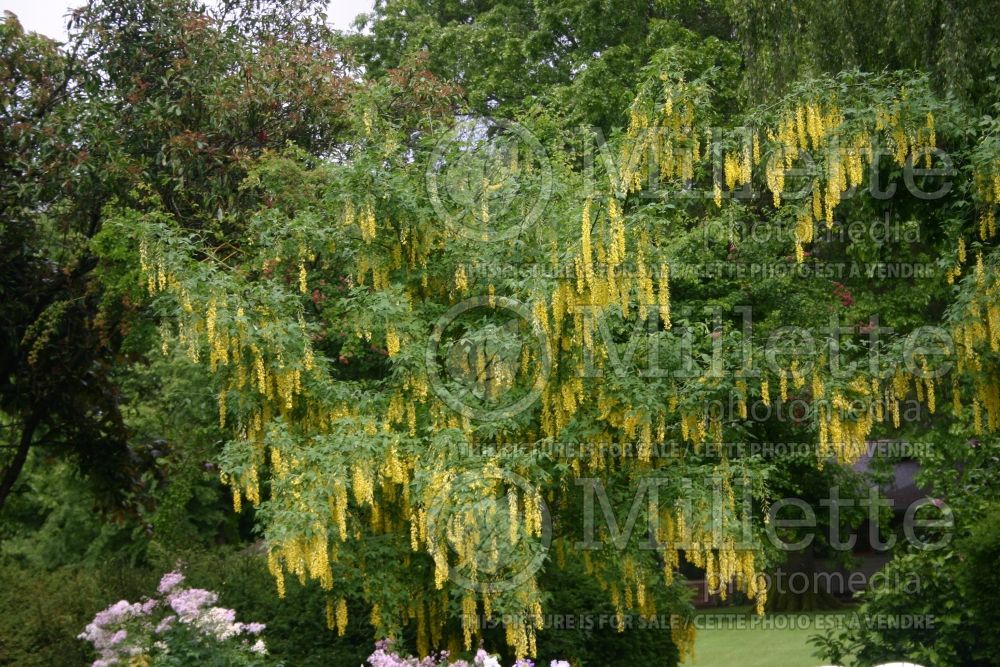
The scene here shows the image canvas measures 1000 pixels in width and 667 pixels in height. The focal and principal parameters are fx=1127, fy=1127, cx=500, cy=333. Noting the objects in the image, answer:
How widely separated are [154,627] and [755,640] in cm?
966

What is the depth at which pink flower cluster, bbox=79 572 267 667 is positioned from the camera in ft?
28.8

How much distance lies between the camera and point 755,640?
16.2 m

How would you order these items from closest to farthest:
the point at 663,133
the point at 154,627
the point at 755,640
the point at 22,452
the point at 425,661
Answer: the point at 425,661 → the point at 663,133 → the point at 154,627 → the point at 22,452 → the point at 755,640

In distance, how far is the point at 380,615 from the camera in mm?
8680

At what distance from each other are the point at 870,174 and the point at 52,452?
30.0 feet

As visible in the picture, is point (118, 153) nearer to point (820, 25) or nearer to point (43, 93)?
point (43, 93)

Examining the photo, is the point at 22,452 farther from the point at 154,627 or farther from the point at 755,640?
the point at 755,640

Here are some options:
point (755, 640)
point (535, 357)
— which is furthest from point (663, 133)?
point (755, 640)

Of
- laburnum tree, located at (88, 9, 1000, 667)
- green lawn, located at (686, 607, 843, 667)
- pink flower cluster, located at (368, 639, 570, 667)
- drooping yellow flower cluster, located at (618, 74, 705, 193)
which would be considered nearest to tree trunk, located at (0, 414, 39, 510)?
laburnum tree, located at (88, 9, 1000, 667)

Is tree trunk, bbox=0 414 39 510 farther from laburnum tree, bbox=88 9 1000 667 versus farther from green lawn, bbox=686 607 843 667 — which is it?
green lawn, bbox=686 607 843 667

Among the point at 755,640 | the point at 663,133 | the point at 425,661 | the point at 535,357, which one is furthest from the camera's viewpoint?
the point at 755,640

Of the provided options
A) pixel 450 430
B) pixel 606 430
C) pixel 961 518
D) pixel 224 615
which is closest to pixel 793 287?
pixel 961 518

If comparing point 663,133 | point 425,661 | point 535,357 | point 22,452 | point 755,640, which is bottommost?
point 755,640

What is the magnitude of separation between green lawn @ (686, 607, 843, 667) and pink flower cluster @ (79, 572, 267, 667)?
261 inches
